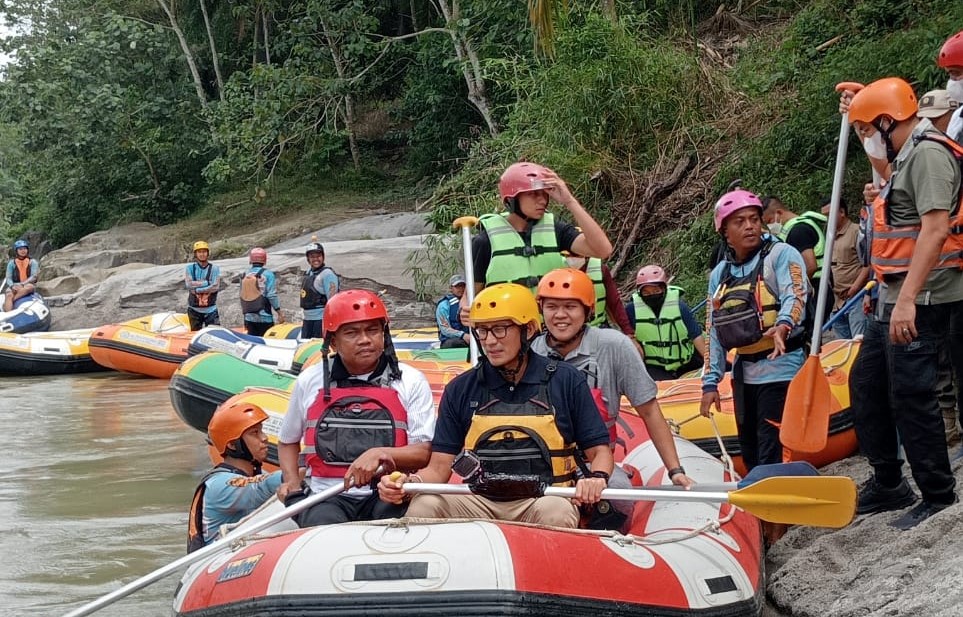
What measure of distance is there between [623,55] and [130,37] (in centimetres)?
1442

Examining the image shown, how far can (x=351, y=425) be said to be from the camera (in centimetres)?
401

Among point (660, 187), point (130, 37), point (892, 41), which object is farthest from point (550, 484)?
point (130, 37)

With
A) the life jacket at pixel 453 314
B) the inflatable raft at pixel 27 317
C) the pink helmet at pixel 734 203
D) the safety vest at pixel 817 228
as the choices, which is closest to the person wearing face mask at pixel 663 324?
the safety vest at pixel 817 228

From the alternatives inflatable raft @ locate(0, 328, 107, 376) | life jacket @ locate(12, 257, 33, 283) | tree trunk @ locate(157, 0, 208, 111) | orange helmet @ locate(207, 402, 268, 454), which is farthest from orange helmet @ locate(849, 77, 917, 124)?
tree trunk @ locate(157, 0, 208, 111)

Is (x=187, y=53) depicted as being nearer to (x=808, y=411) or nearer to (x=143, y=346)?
(x=143, y=346)

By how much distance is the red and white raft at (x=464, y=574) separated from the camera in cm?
312

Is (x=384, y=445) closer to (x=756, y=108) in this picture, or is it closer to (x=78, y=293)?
(x=756, y=108)

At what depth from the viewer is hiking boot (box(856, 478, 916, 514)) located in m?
4.23

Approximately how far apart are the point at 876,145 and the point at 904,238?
413 millimetres

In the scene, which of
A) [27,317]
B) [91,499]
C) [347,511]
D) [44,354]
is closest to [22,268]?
[27,317]

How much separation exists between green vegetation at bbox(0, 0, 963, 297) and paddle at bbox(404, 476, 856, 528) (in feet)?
17.5

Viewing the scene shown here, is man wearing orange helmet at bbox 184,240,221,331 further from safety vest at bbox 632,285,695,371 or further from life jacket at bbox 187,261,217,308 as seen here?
safety vest at bbox 632,285,695,371

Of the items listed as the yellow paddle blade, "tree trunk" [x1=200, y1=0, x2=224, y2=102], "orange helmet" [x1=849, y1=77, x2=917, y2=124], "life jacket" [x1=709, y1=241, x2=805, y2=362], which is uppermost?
"tree trunk" [x1=200, y1=0, x2=224, y2=102]

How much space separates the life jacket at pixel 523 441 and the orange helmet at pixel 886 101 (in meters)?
1.50
